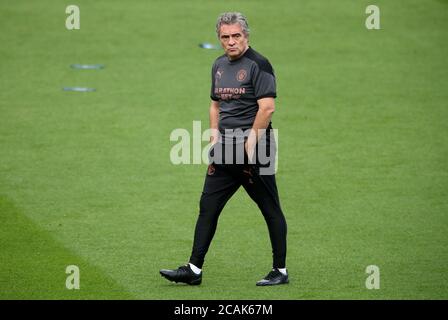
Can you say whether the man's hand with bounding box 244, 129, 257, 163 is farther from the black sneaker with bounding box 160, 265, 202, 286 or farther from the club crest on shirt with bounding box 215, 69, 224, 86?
the black sneaker with bounding box 160, 265, 202, 286

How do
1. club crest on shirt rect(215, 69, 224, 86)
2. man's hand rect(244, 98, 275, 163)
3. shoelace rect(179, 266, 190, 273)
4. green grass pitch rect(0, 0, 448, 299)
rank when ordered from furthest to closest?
green grass pitch rect(0, 0, 448, 299), shoelace rect(179, 266, 190, 273), club crest on shirt rect(215, 69, 224, 86), man's hand rect(244, 98, 275, 163)

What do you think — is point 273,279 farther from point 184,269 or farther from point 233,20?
point 233,20

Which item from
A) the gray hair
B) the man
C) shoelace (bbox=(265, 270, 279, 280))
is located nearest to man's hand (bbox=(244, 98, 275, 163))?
the man

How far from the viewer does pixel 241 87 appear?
7375mm

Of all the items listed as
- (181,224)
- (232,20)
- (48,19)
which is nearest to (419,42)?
(48,19)

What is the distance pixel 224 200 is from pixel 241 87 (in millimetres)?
933

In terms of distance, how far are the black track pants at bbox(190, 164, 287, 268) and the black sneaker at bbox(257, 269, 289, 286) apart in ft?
0.19

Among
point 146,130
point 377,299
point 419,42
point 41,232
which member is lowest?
point 377,299

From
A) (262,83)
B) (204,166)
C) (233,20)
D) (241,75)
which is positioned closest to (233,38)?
(233,20)

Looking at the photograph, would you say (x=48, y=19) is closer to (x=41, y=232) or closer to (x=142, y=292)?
(x=41, y=232)

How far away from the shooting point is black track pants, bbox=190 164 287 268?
7.54 m

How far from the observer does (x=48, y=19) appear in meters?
18.1

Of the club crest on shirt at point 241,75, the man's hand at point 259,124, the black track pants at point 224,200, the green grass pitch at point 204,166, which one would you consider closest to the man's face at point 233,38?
the club crest on shirt at point 241,75

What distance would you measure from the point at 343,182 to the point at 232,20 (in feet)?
13.3
